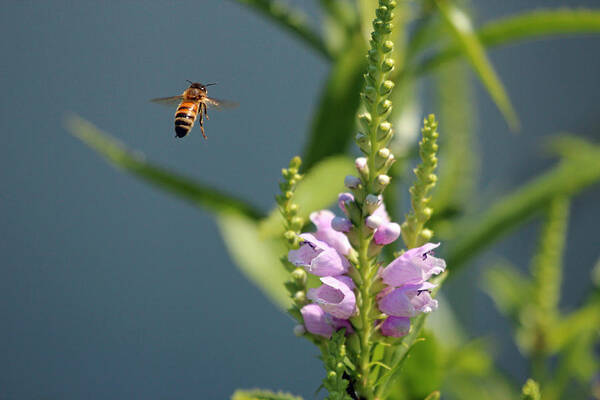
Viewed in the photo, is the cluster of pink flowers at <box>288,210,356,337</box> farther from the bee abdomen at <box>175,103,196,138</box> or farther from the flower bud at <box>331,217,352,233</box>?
Result: the bee abdomen at <box>175,103,196,138</box>

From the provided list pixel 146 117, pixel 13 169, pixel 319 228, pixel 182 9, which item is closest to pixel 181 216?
pixel 146 117

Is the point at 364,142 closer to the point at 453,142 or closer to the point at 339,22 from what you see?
the point at 339,22

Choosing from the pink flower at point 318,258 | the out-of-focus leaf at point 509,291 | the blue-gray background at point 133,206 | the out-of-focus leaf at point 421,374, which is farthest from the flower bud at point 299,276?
the blue-gray background at point 133,206

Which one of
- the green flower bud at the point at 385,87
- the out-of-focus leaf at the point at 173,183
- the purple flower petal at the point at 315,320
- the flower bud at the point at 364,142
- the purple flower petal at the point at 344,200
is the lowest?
the purple flower petal at the point at 315,320

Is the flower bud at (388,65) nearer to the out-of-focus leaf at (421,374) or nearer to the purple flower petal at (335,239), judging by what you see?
the purple flower petal at (335,239)

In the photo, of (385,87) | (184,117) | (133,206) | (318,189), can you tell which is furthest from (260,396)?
(133,206)
